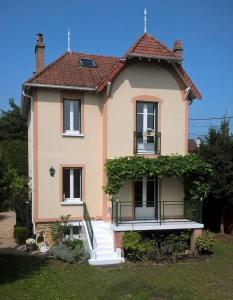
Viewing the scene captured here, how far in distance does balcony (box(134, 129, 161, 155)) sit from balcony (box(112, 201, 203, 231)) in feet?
8.41

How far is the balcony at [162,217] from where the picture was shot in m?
16.2

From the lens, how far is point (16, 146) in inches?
1172

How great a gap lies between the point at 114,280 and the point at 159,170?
580 centimetres

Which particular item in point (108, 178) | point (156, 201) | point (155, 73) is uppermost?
point (155, 73)

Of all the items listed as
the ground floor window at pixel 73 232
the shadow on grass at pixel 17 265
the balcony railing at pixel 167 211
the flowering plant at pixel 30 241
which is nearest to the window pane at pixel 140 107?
the balcony railing at pixel 167 211

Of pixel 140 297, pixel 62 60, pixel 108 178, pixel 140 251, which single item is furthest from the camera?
pixel 62 60

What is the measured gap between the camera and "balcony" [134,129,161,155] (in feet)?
59.0

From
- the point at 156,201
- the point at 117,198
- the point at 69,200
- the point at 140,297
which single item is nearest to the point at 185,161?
the point at 156,201

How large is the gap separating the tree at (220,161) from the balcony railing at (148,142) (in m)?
3.86

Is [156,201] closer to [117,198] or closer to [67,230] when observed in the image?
[117,198]

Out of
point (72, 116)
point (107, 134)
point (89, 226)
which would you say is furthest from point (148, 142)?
point (89, 226)

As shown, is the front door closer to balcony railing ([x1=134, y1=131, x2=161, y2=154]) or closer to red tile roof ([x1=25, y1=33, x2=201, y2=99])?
balcony railing ([x1=134, y1=131, x2=161, y2=154])

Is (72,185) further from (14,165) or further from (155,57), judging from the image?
(14,165)

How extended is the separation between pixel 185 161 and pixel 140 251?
4.72 meters
